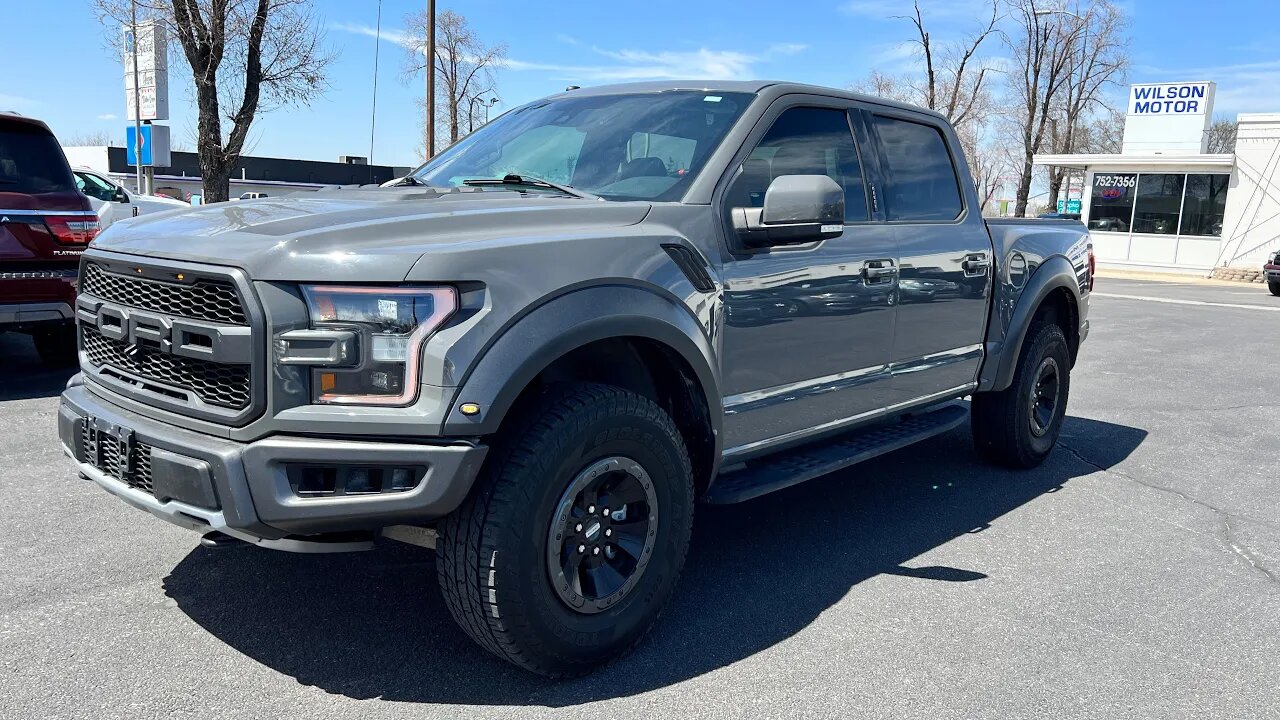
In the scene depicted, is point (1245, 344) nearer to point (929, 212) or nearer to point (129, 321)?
point (929, 212)

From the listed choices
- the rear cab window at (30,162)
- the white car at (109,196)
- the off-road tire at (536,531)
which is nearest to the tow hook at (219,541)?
the off-road tire at (536,531)

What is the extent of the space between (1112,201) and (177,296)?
3205 centimetres

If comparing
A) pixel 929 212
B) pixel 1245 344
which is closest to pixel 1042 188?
pixel 1245 344

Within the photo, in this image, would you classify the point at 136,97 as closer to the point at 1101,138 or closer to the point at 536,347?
the point at 536,347

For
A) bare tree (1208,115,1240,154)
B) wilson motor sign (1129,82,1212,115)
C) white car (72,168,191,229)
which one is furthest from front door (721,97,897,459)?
bare tree (1208,115,1240,154)

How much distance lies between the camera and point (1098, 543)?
4.47 m

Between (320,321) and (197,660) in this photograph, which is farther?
(197,660)

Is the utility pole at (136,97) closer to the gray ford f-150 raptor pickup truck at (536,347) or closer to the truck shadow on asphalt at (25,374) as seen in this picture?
the truck shadow on asphalt at (25,374)

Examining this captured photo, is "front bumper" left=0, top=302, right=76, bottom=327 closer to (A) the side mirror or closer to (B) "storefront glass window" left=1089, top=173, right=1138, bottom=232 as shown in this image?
(A) the side mirror

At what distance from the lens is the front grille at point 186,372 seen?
2.62 m

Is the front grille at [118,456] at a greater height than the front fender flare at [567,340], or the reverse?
the front fender flare at [567,340]

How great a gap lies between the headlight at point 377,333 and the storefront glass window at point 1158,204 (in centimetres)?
3148

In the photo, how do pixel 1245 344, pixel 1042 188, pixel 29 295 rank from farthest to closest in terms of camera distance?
1. pixel 1042 188
2. pixel 1245 344
3. pixel 29 295

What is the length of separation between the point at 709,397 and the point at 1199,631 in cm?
200
